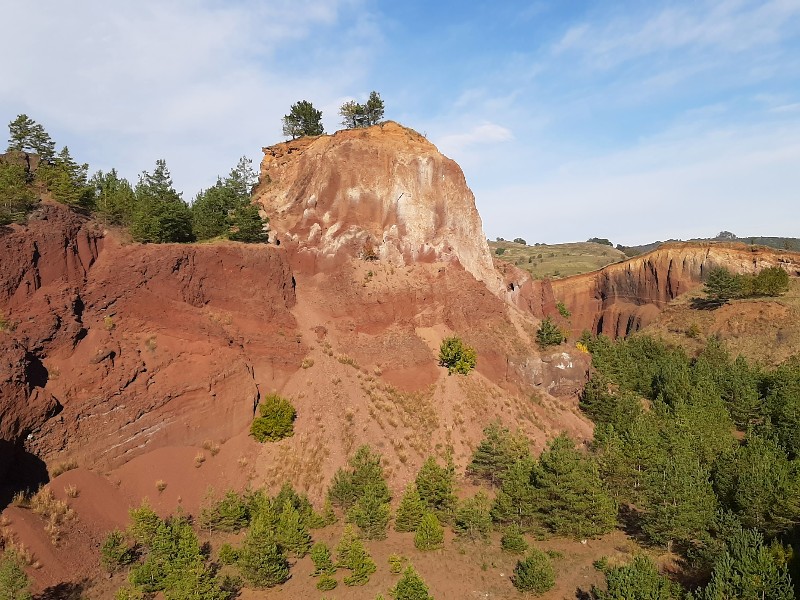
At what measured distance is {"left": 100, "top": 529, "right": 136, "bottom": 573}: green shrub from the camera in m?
20.1

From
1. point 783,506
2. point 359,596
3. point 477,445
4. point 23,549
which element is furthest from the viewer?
point 477,445

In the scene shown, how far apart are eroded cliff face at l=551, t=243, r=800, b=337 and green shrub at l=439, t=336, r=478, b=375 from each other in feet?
158

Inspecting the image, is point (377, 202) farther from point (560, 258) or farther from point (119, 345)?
point (560, 258)

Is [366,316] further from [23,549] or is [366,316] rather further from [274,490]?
[23,549]

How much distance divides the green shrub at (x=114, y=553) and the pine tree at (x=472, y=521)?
15805mm

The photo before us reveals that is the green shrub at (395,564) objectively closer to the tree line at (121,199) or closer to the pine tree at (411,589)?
the pine tree at (411,589)

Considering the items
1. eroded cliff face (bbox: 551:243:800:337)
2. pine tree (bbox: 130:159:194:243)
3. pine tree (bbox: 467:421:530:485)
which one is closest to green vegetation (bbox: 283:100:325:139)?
pine tree (bbox: 130:159:194:243)

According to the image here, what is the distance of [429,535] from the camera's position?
24.7m

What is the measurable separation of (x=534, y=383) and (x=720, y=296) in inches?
1682

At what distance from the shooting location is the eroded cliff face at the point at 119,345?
74.6 feet

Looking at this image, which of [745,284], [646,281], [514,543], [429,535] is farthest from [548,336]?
[646,281]

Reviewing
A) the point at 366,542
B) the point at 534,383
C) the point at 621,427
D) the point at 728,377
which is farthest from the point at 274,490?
the point at 728,377

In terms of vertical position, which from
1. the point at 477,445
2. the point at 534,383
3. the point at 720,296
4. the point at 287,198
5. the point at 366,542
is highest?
the point at 287,198

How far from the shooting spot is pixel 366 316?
122ft
